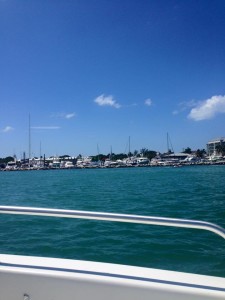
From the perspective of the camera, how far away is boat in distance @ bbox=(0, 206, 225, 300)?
2.02 m

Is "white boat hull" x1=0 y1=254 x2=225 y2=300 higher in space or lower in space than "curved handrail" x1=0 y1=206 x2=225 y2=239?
lower

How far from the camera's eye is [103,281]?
2096mm

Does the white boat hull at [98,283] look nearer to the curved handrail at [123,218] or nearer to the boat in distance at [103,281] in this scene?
the boat in distance at [103,281]

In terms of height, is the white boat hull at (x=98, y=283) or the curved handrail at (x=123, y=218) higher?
the curved handrail at (x=123, y=218)

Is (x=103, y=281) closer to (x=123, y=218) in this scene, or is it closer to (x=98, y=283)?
(x=98, y=283)

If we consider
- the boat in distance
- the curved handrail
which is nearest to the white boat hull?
the boat in distance

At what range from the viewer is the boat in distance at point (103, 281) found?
2.02 meters

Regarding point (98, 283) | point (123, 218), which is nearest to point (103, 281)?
point (98, 283)

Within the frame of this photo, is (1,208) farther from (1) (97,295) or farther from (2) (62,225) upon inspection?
(2) (62,225)

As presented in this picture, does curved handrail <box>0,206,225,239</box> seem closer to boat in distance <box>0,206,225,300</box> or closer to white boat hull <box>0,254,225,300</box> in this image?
boat in distance <box>0,206,225,300</box>

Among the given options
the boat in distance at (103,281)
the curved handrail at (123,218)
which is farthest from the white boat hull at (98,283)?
the curved handrail at (123,218)

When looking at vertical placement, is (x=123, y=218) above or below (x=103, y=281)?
above

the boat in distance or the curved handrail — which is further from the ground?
the curved handrail

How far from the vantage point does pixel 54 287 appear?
2.15 m
